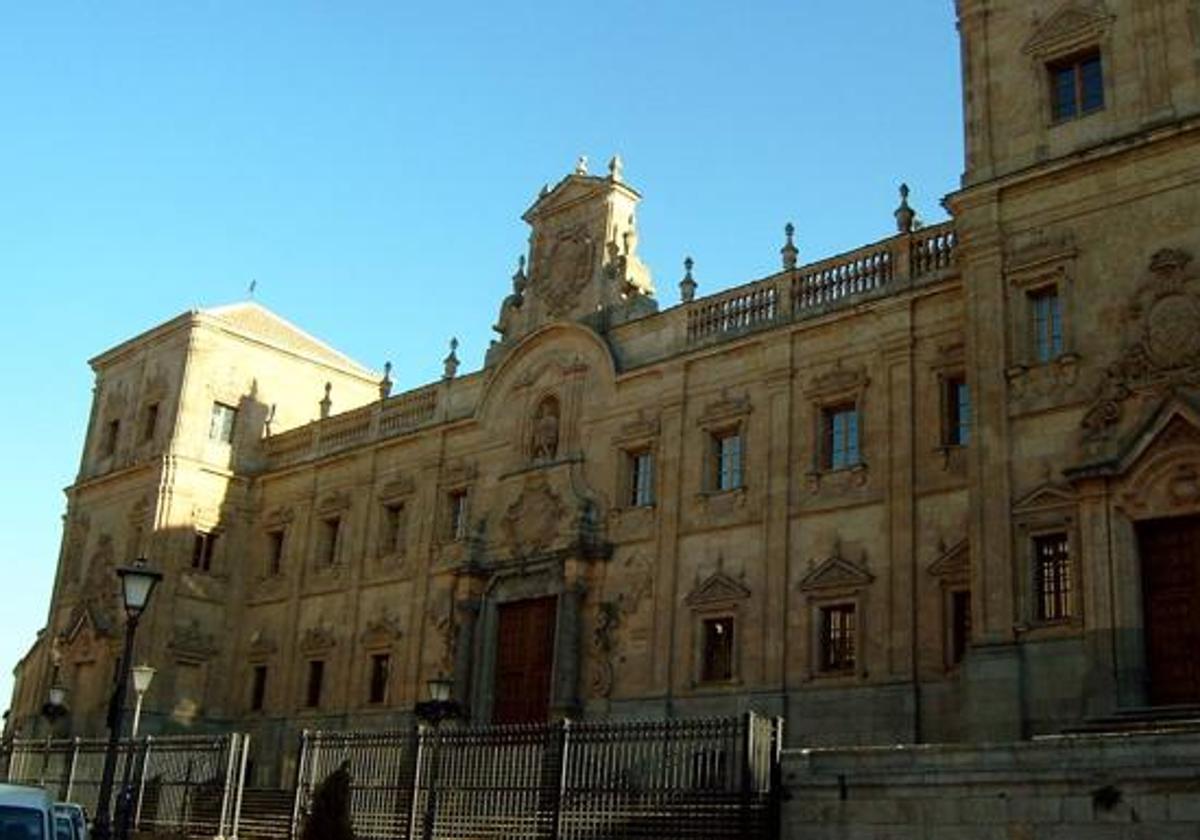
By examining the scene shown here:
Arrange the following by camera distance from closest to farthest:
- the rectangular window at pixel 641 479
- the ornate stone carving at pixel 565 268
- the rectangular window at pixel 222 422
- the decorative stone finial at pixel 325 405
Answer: the rectangular window at pixel 641 479
the ornate stone carving at pixel 565 268
the decorative stone finial at pixel 325 405
the rectangular window at pixel 222 422

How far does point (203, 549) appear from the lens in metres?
36.2

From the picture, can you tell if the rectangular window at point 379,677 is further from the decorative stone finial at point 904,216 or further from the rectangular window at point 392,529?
the decorative stone finial at point 904,216

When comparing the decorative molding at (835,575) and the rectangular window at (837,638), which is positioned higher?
the decorative molding at (835,575)

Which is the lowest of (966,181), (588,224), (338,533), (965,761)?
(965,761)

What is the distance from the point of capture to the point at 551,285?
30.0 m

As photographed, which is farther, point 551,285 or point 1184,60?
point 551,285

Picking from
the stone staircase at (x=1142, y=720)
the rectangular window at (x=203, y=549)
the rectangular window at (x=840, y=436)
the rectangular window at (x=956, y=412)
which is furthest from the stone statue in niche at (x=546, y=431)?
the stone staircase at (x=1142, y=720)

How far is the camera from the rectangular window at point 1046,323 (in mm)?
19141

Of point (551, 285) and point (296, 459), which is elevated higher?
point (551, 285)

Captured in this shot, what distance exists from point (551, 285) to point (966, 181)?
11583 millimetres

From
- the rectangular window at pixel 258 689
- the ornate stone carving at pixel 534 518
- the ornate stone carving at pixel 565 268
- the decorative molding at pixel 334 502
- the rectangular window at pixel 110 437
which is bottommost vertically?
the rectangular window at pixel 258 689

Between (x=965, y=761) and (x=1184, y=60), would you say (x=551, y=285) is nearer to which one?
(x=1184, y=60)

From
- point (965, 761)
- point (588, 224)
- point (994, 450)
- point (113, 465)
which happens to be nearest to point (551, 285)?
point (588, 224)

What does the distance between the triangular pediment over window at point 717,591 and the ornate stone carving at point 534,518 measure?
3.93m
